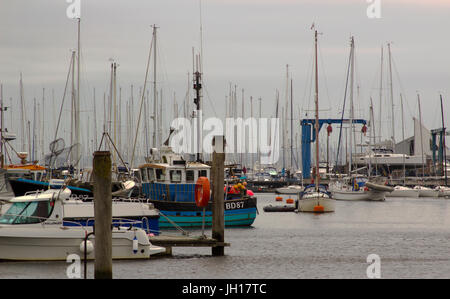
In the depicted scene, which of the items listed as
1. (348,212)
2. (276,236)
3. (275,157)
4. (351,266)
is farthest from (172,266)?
(275,157)

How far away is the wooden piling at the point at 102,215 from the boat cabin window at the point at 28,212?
24.9 feet

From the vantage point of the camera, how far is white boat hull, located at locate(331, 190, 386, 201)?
281 ft

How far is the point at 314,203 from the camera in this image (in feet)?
200

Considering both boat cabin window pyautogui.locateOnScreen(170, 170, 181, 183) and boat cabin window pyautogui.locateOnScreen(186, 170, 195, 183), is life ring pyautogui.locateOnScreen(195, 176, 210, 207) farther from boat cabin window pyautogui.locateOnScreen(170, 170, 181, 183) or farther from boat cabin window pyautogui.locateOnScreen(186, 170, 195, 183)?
boat cabin window pyautogui.locateOnScreen(170, 170, 181, 183)

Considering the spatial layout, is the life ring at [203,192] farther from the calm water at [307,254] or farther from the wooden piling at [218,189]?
the calm water at [307,254]

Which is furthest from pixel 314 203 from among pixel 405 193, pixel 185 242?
pixel 405 193

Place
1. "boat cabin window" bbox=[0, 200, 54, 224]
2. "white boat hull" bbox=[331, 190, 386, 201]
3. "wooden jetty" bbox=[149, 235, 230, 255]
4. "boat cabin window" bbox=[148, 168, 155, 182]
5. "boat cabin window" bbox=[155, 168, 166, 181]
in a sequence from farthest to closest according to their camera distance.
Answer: "white boat hull" bbox=[331, 190, 386, 201] → "boat cabin window" bbox=[148, 168, 155, 182] → "boat cabin window" bbox=[155, 168, 166, 181] → "wooden jetty" bbox=[149, 235, 230, 255] → "boat cabin window" bbox=[0, 200, 54, 224]

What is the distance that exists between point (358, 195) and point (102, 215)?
68.7 metres

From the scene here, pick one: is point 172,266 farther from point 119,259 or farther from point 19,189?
point 19,189

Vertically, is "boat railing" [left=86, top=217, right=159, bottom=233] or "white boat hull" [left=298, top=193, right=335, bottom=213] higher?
"boat railing" [left=86, top=217, right=159, bottom=233]

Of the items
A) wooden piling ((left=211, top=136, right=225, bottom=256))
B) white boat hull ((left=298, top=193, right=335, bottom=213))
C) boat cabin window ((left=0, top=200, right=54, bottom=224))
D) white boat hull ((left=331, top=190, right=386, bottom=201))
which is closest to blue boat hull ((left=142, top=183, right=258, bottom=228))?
wooden piling ((left=211, top=136, right=225, bottom=256))

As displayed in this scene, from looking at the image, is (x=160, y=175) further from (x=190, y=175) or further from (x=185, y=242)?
(x=185, y=242)

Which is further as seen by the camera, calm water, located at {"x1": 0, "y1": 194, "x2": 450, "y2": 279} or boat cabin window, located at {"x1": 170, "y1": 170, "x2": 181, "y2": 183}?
boat cabin window, located at {"x1": 170, "y1": 170, "x2": 181, "y2": 183}

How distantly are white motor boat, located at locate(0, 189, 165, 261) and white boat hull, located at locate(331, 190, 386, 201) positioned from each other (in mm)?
60635
